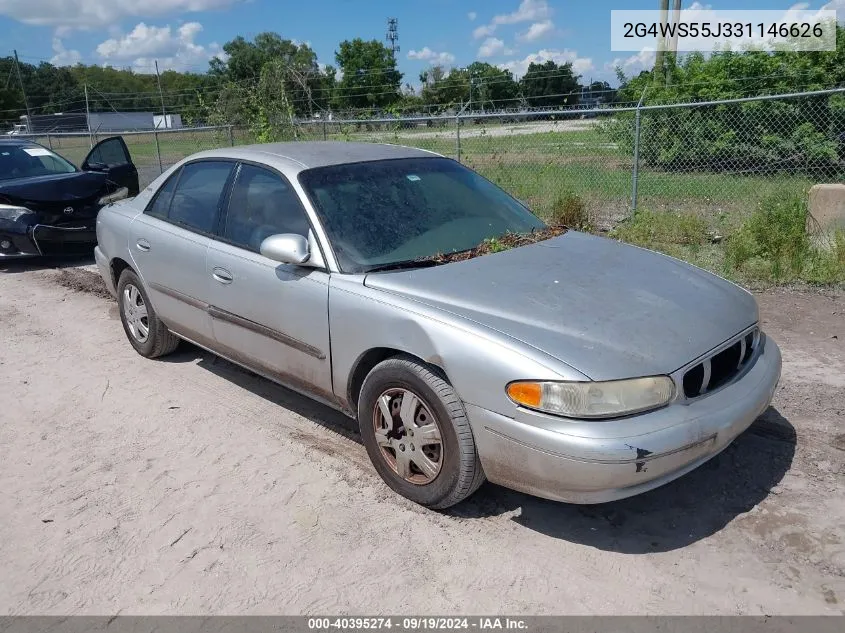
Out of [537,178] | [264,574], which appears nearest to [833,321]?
[264,574]

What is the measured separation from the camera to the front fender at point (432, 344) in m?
2.76

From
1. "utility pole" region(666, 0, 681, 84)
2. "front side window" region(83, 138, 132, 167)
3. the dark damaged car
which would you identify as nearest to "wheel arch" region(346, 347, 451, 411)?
the dark damaged car

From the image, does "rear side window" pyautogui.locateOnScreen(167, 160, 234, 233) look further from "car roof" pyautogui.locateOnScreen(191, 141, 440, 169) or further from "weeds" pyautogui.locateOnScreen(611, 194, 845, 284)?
"weeds" pyautogui.locateOnScreen(611, 194, 845, 284)

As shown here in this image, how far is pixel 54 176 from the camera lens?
913 cm

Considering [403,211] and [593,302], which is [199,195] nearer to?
[403,211]

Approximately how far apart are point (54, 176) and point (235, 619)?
8.28 meters

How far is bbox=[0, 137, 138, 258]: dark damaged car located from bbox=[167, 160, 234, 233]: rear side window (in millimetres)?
3370

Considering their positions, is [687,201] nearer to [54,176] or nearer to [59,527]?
[54,176]

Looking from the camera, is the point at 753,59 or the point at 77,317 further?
the point at 753,59

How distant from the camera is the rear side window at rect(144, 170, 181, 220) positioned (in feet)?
16.0

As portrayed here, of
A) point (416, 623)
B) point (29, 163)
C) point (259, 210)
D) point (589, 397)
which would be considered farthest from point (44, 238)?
point (589, 397)

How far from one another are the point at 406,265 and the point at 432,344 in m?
0.68

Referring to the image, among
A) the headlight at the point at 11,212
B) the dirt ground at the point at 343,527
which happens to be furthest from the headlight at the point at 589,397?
the headlight at the point at 11,212

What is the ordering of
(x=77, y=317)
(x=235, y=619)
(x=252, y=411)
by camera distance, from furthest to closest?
(x=77, y=317), (x=252, y=411), (x=235, y=619)
